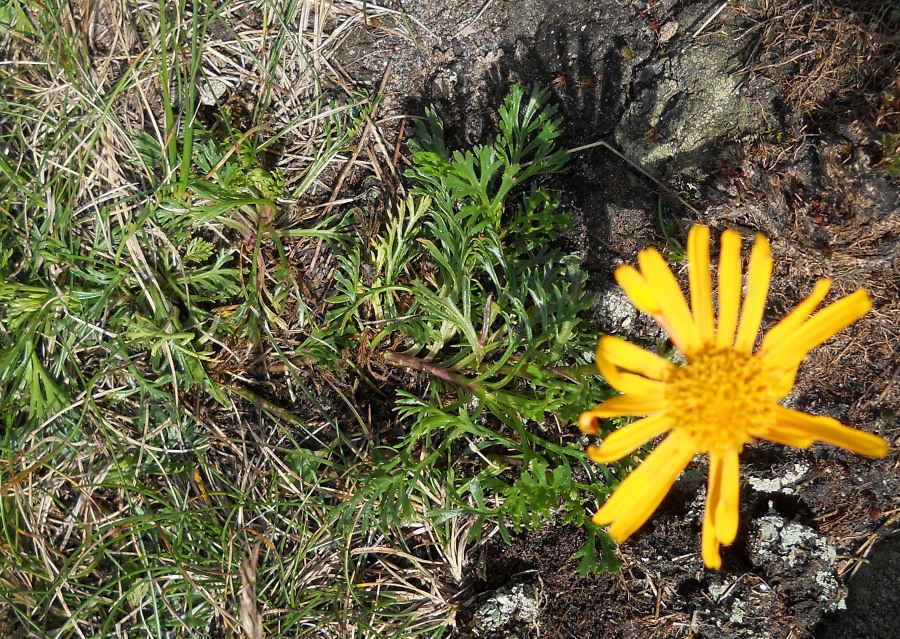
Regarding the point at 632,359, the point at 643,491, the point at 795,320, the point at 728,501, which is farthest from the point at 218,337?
the point at 795,320

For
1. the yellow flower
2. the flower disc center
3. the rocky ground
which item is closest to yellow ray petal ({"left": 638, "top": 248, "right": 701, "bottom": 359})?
the yellow flower

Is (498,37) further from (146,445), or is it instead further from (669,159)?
(146,445)

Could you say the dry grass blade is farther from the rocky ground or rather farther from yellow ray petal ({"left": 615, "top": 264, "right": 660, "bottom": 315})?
yellow ray petal ({"left": 615, "top": 264, "right": 660, "bottom": 315})

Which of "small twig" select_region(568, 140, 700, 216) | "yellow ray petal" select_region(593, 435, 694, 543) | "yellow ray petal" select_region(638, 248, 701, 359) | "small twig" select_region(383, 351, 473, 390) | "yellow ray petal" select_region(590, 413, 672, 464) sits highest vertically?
"small twig" select_region(568, 140, 700, 216)

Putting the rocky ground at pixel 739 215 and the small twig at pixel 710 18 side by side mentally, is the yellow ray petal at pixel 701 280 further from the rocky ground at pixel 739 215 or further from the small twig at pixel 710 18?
the small twig at pixel 710 18

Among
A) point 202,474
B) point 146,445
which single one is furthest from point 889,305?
point 146,445

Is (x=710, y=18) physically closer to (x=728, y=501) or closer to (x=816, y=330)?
(x=816, y=330)
